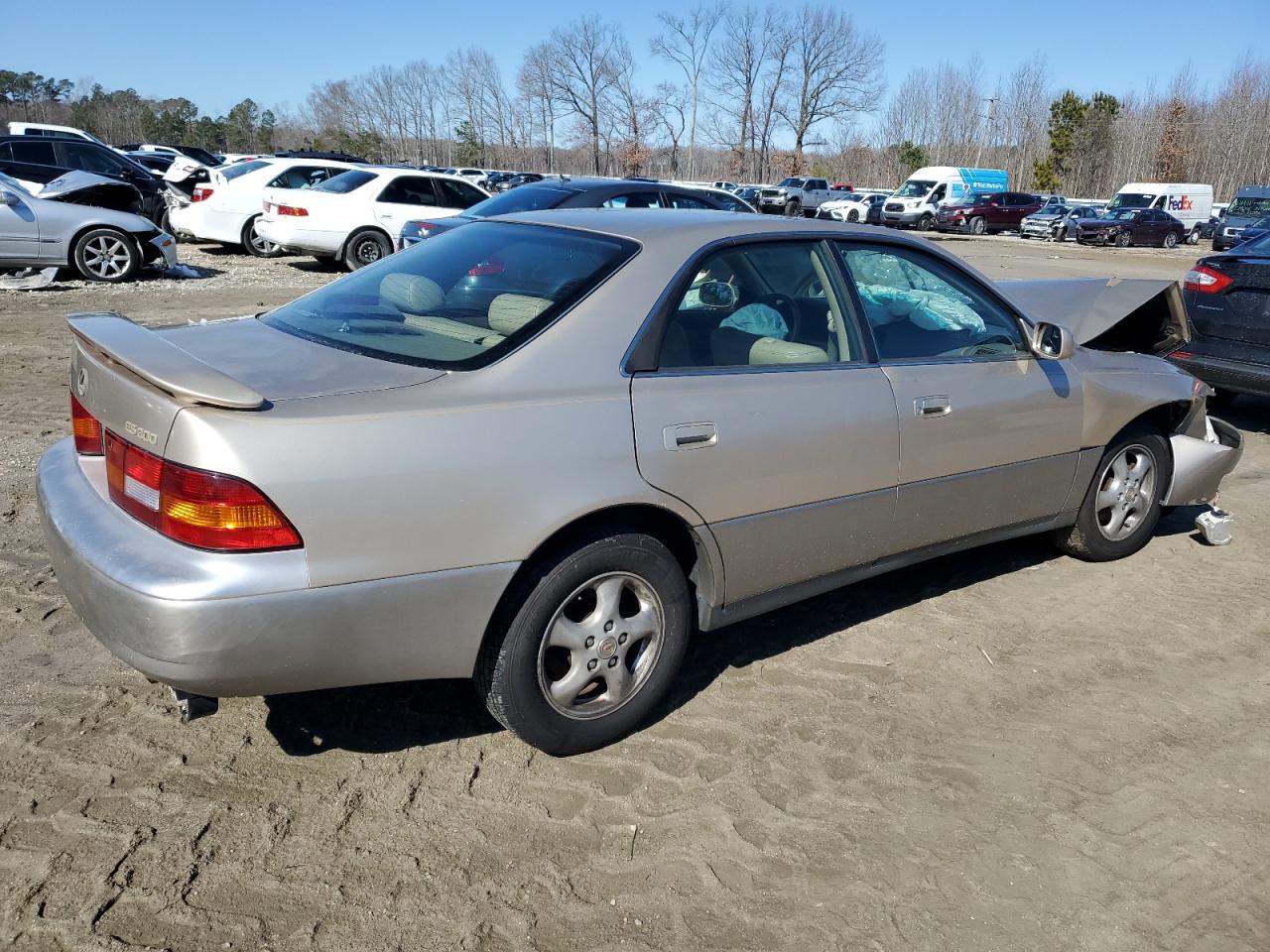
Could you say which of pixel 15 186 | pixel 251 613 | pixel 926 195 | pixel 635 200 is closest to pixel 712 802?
pixel 251 613

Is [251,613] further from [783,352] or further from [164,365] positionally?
[783,352]

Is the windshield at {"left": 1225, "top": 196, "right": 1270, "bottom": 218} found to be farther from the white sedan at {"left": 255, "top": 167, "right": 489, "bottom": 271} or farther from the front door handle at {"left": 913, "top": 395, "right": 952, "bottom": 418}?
the front door handle at {"left": 913, "top": 395, "right": 952, "bottom": 418}

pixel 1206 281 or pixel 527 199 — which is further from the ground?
pixel 527 199

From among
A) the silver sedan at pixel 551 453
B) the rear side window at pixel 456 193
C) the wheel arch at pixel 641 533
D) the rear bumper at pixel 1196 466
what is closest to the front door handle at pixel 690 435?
the silver sedan at pixel 551 453

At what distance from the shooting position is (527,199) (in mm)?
10852

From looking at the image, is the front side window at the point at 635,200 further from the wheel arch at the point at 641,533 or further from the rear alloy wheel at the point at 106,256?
the wheel arch at the point at 641,533

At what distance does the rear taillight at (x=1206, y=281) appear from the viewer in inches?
291

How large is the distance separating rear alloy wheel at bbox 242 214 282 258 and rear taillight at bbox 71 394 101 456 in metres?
14.6

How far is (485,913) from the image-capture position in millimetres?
2482

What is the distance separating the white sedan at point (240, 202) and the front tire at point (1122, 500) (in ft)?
46.4

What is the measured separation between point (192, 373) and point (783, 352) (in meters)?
1.92

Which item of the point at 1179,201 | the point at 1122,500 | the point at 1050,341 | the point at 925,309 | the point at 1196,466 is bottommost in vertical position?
the point at 1122,500

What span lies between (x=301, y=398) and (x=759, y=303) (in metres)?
1.67

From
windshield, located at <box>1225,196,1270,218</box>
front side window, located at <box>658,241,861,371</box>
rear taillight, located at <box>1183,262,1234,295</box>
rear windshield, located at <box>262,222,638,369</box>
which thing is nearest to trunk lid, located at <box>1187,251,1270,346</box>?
rear taillight, located at <box>1183,262,1234,295</box>
